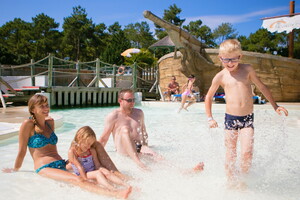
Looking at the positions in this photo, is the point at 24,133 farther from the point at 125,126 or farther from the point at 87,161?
the point at 125,126

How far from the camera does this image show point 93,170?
8.64ft

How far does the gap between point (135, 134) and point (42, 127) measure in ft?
3.95

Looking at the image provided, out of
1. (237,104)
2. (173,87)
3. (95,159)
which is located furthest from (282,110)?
(173,87)

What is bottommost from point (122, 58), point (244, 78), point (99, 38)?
point (244, 78)

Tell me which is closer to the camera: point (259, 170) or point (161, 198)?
point (161, 198)

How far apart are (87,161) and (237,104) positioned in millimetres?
1621

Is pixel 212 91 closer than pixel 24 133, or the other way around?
pixel 24 133

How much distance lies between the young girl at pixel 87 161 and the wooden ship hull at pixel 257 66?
422 inches

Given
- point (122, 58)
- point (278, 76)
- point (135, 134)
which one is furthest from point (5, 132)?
point (122, 58)

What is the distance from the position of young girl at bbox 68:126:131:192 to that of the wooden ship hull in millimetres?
10722

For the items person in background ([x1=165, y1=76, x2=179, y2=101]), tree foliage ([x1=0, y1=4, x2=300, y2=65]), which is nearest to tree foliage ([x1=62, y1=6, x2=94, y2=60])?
tree foliage ([x1=0, y1=4, x2=300, y2=65])

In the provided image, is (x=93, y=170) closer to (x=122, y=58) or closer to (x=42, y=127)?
(x=42, y=127)

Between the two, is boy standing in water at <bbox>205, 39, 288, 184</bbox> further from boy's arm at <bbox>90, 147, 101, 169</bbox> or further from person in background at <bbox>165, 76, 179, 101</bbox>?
person in background at <bbox>165, 76, 179, 101</bbox>

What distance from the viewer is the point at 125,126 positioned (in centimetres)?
328
